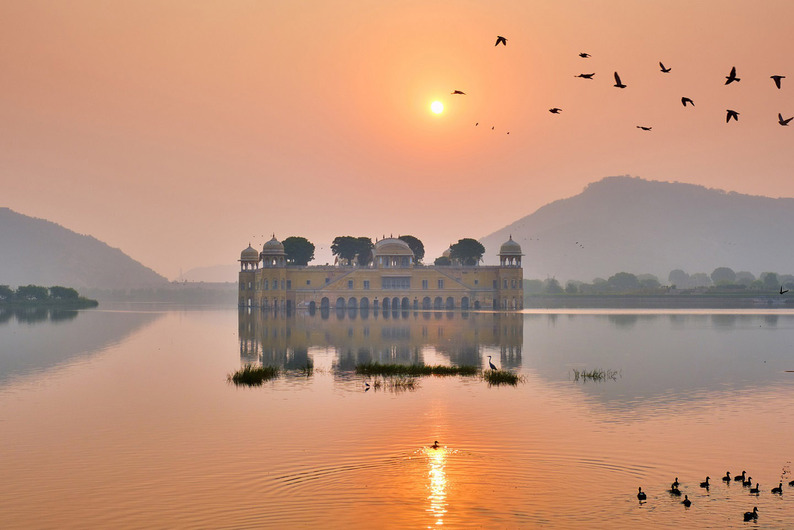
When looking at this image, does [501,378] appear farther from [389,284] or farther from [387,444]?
[389,284]

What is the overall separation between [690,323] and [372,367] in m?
62.0

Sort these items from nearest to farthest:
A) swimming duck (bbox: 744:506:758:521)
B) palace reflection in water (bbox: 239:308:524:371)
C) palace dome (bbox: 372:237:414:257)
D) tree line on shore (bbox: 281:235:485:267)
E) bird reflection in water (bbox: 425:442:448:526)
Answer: swimming duck (bbox: 744:506:758:521)
bird reflection in water (bbox: 425:442:448:526)
palace reflection in water (bbox: 239:308:524:371)
palace dome (bbox: 372:237:414:257)
tree line on shore (bbox: 281:235:485:267)

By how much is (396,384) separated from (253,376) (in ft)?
23.3

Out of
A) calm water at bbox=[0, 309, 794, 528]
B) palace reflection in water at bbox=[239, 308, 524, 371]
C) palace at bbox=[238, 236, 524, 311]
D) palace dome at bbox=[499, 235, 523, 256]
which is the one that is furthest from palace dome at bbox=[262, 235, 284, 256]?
calm water at bbox=[0, 309, 794, 528]

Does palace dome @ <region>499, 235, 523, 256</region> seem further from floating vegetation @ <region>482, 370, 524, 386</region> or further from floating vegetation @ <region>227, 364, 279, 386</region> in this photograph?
floating vegetation @ <region>227, 364, 279, 386</region>

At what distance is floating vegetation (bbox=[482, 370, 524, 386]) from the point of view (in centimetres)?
4441

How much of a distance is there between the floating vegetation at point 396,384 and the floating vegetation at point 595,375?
8.28 m

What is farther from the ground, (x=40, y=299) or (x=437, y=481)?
(x=40, y=299)

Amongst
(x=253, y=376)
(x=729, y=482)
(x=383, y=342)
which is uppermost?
(x=383, y=342)

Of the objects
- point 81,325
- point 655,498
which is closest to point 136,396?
point 655,498

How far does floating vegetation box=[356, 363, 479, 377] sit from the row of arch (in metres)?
100

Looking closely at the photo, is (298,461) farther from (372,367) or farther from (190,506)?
(372,367)

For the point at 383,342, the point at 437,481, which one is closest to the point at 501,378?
the point at 437,481

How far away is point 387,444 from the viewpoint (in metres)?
28.7
